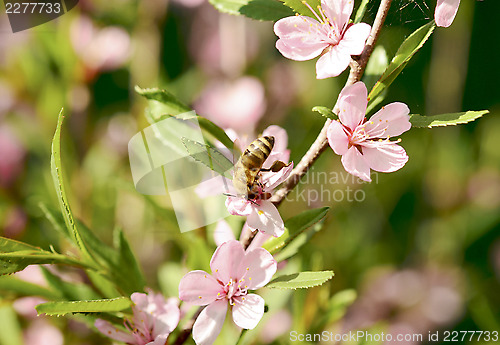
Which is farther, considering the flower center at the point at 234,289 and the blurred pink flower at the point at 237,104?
the blurred pink flower at the point at 237,104

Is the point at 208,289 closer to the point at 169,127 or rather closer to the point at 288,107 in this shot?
the point at 169,127

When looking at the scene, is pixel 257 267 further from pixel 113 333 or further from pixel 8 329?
pixel 8 329

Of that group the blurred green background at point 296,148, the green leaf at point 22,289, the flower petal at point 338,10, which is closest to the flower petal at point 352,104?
the flower petal at point 338,10

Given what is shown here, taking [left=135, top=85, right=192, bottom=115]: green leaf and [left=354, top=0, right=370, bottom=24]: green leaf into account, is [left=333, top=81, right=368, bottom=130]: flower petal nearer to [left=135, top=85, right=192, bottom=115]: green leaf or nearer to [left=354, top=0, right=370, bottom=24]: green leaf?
[left=354, top=0, right=370, bottom=24]: green leaf

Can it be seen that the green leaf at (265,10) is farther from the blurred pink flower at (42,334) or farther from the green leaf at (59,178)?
the blurred pink flower at (42,334)

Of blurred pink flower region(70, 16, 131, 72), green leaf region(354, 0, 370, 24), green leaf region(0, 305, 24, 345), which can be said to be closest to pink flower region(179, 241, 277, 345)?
green leaf region(354, 0, 370, 24)

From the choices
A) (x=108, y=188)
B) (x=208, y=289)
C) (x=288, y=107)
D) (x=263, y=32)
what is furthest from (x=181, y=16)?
(x=208, y=289)
